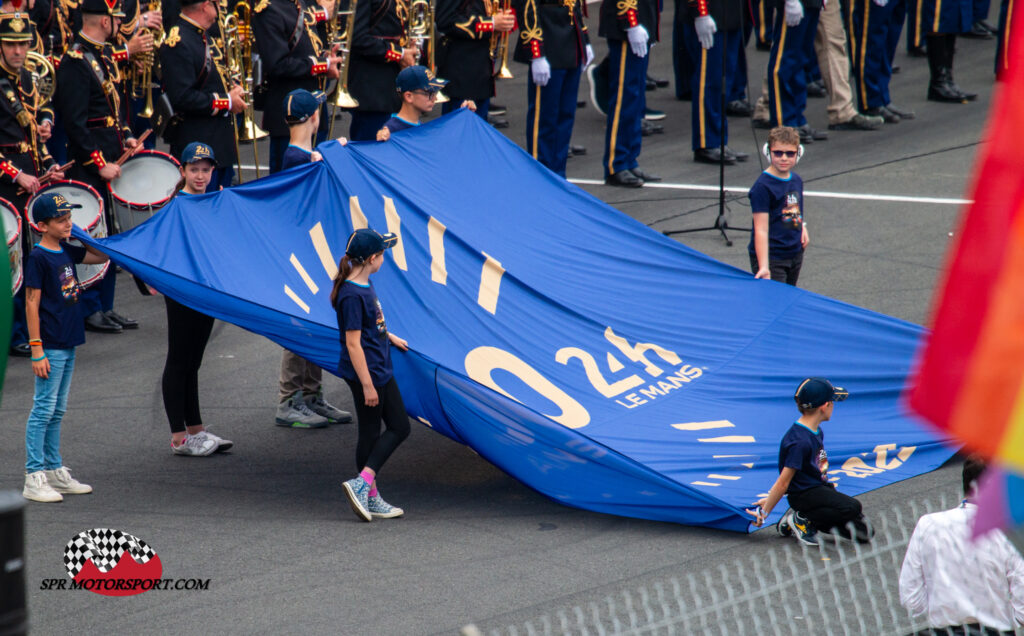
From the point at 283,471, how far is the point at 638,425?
206 centimetres

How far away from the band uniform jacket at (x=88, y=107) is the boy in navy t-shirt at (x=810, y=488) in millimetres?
5570

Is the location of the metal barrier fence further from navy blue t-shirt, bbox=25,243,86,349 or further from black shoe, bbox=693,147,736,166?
black shoe, bbox=693,147,736,166

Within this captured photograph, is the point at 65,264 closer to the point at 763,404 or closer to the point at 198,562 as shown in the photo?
the point at 198,562

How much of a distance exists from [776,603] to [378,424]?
7.66 feet

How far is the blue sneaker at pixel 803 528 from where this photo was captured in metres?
6.57

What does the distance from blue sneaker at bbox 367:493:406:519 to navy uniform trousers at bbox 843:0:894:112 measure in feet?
32.3

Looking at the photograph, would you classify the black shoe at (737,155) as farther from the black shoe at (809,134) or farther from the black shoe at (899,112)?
the black shoe at (899,112)

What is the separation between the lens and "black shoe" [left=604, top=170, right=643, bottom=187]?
42.8 ft

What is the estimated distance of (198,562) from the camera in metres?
6.50

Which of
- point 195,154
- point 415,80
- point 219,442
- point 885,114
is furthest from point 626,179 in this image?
point 219,442

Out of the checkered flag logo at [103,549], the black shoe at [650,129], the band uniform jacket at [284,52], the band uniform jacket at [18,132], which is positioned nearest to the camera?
the checkered flag logo at [103,549]

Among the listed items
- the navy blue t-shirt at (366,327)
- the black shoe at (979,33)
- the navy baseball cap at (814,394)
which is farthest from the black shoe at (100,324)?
the black shoe at (979,33)

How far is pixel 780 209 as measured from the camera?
8805 millimetres

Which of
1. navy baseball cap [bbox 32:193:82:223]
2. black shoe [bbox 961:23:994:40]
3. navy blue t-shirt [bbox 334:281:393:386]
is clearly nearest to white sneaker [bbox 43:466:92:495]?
navy baseball cap [bbox 32:193:82:223]
